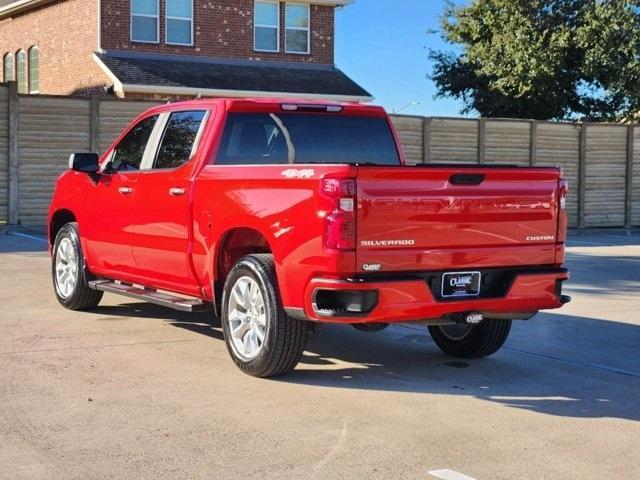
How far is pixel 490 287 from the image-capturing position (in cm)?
678

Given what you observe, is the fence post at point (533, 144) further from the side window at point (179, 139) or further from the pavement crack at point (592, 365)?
the side window at point (179, 139)

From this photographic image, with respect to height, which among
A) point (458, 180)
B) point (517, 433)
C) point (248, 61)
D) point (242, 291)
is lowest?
point (517, 433)

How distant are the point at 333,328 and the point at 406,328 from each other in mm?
706

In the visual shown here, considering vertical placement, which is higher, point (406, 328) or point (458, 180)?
point (458, 180)

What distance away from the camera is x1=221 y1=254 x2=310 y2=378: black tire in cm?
657

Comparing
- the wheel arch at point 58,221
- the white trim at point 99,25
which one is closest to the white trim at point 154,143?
the wheel arch at point 58,221

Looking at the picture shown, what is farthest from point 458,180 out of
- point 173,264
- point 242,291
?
point 173,264

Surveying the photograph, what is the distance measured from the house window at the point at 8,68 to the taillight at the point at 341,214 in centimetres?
2894

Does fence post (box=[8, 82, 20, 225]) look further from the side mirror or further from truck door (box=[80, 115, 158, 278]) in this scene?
the side mirror

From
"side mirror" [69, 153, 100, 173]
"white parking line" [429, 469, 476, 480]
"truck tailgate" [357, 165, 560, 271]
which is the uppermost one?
"side mirror" [69, 153, 100, 173]

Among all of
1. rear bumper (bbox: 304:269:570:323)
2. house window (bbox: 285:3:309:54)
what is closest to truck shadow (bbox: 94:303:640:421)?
rear bumper (bbox: 304:269:570:323)

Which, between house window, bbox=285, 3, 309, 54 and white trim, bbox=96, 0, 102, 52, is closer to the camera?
white trim, bbox=96, 0, 102, 52

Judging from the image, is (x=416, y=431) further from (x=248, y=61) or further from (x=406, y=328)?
(x=248, y=61)

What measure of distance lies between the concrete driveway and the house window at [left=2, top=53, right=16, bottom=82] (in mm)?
25343
